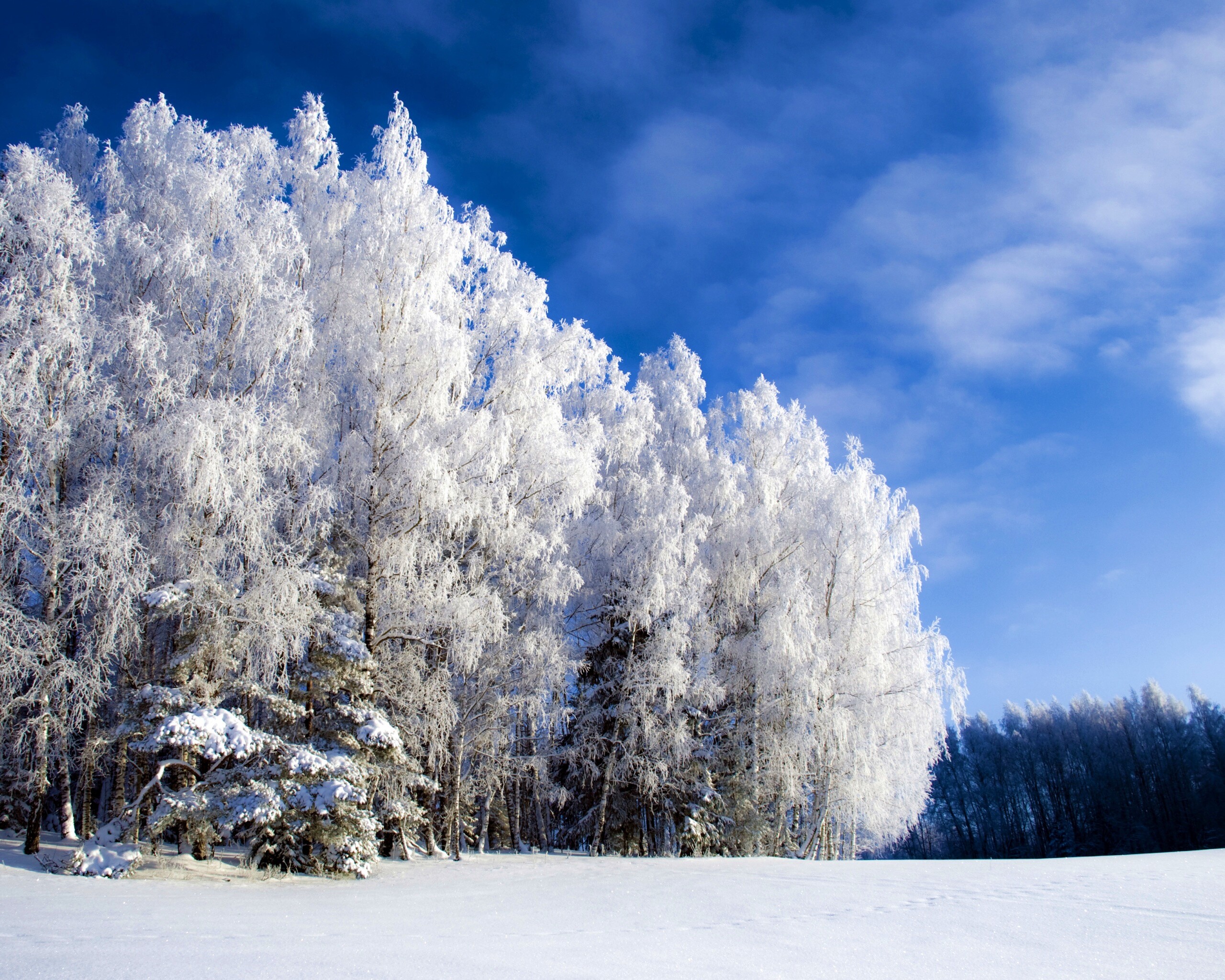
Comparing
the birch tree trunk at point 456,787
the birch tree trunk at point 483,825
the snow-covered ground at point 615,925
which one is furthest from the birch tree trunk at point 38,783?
the birch tree trunk at point 483,825

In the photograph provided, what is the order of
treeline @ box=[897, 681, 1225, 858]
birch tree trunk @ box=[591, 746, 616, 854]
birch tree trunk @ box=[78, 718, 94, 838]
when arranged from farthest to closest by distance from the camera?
treeline @ box=[897, 681, 1225, 858]
birch tree trunk @ box=[591, 746, 616, 854]
birch tree trunk @ box=[78, 718, 94, 838]

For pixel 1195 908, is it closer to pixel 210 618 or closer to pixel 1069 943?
pixel 1069 943

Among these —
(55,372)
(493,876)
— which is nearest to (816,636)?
(493,876)

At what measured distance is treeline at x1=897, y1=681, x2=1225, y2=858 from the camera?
4241 centimetres

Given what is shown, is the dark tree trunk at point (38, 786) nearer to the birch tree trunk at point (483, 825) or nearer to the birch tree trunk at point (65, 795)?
the birch tree trunk at point (65, 795)

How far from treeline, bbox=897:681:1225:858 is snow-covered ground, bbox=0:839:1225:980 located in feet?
122

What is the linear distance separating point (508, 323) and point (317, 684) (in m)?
7.73

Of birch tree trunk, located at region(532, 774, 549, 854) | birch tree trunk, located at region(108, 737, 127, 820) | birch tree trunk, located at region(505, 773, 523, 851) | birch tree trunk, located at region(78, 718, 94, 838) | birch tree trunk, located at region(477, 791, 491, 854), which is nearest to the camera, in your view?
birch tree trunk, located at region(78, 718, 94, 838)

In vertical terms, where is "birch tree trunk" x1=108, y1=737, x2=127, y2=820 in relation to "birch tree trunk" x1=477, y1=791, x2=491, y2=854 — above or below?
above

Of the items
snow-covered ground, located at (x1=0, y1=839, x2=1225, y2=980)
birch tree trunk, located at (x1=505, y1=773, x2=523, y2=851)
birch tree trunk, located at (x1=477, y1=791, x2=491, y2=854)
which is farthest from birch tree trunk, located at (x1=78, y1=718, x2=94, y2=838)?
birch tree trunk, located at (x1=505, y1=773, x2=523, y2=851)

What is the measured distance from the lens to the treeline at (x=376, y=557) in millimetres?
9398

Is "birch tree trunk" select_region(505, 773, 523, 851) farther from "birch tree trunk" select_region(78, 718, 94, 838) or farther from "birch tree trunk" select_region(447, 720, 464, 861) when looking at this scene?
"birch tree trunk" select_region(78, 718, 94, 838)

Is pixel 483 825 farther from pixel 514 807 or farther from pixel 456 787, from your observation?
pixel 514 807

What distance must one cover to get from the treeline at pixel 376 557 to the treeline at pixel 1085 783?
2861cm
